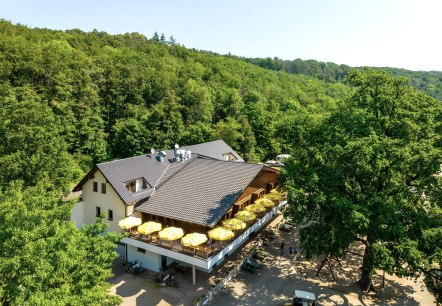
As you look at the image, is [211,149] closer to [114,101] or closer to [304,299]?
[304,299]

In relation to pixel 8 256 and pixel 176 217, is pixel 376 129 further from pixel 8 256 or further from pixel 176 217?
pixel 8 256

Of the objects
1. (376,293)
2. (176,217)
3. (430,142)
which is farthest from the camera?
(176,217)

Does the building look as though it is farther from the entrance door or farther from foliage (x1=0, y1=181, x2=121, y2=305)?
foliage (x1=0, y1=181, x2=121, y2=305)

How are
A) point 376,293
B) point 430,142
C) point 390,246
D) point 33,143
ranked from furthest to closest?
point 33,143, point 376,293, point 430,142, point 390,246

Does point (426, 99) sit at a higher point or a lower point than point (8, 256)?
higher

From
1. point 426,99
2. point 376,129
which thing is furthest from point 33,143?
point 426,99
